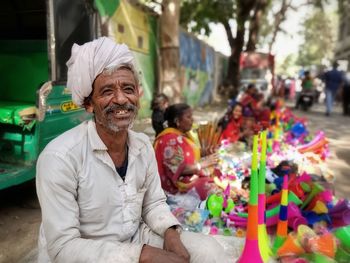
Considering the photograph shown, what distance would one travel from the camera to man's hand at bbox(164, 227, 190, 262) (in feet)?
5.26

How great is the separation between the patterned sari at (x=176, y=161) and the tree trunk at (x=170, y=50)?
373 centimetres

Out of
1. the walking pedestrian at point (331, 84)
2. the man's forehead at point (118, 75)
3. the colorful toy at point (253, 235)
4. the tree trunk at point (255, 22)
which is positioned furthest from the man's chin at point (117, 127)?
the tree trunk at point (255, 22)

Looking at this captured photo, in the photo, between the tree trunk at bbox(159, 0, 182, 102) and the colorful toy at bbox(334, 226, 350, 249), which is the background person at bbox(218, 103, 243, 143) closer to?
the tree trunk at bbox(159, 0, 182, 102)

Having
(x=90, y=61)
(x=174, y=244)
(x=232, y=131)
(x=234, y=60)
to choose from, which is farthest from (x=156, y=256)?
(x=234, y=60)

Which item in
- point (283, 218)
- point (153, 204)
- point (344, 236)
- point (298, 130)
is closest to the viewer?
point (153, 204)

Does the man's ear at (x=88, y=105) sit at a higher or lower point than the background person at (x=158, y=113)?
higher

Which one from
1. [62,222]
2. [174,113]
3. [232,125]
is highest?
[174,113]

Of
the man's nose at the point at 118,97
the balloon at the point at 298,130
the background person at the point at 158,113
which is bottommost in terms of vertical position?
the balloon at the point at 298,130

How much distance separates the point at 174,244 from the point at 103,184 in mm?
422

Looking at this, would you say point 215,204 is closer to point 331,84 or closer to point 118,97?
point 118,97

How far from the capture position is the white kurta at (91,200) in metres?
1.49

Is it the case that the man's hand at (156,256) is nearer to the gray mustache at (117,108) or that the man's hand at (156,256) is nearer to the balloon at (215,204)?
the gray mustache at (117,108)

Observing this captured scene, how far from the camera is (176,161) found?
332 cm

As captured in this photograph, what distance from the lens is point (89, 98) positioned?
174 centimetres
